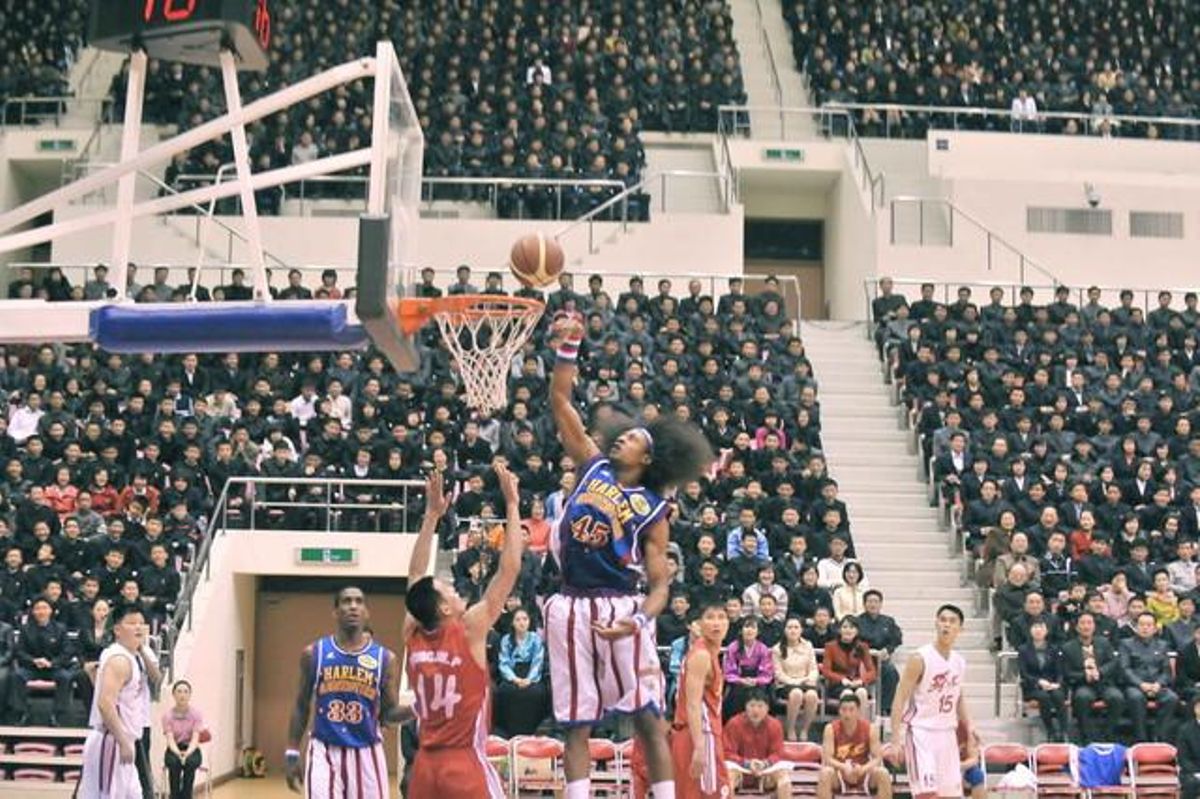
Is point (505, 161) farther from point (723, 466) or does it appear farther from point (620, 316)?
point (723, 466)

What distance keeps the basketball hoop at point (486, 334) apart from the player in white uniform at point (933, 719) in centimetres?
328

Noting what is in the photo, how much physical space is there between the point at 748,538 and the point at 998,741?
320 cm

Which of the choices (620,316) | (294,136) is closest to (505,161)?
(294,136)

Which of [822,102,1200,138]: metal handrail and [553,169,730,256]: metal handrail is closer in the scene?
[553,169,730,256]: metal handrail

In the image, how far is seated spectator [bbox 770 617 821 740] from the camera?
1762cm

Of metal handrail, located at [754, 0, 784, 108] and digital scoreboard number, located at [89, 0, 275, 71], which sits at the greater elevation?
metal handrail, located at [754, 0, 784, 108]

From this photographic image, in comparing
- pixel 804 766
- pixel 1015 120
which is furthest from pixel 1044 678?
pixel 1015 120

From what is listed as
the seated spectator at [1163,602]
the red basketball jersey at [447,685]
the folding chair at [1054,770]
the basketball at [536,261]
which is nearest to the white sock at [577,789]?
the red basketball jersey at [447,685]

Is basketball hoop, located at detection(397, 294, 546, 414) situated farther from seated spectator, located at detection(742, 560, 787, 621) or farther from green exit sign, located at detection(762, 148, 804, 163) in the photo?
green exit sign, located at detection(762, 148, 804, 163)


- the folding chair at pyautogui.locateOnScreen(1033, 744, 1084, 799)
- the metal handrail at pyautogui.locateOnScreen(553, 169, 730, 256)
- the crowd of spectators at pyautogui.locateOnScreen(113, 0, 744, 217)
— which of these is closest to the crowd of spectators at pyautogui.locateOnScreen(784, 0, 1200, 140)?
the crowd of spectators at pyautogui.locateOnScreen(113, 0, 744, 217)

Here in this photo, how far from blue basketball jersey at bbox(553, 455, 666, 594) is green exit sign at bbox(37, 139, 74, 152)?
22569 mm

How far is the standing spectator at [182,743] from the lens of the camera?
1650 centimetres

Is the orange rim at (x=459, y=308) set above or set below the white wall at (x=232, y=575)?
above

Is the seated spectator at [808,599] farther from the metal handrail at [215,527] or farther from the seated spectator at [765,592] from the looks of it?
the metal handrail at [215,527]
